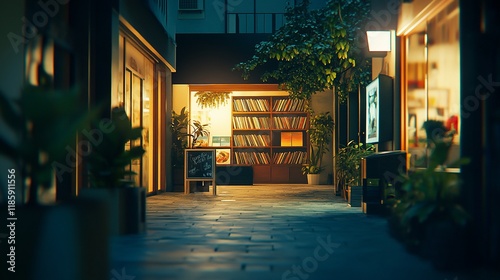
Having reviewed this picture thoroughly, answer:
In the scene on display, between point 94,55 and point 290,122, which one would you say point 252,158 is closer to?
point 290,122

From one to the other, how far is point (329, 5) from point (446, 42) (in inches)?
183

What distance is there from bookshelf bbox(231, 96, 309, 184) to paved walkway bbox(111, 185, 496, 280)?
30.5 ft

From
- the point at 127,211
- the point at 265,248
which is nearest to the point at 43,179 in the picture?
the point at 265,248

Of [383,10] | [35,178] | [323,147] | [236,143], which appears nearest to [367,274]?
[35,178]

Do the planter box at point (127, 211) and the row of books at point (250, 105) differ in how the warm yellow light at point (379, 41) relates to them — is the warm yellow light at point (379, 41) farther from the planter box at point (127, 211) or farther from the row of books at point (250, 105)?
the row of books at point (250, 105)

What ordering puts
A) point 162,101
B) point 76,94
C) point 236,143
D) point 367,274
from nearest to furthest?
point 76,94, point 367,274, point 162,101, point 236,143

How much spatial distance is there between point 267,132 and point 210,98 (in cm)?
222

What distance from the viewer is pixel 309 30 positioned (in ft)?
36.2

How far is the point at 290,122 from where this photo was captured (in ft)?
60.0

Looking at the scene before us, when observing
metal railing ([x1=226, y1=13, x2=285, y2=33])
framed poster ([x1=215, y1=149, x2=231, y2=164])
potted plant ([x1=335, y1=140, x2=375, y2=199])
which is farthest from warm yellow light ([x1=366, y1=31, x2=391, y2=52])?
framed poster ([x1=215, y1=149, x2=231, y2=164])

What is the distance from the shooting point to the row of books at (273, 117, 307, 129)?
18219 millimetres

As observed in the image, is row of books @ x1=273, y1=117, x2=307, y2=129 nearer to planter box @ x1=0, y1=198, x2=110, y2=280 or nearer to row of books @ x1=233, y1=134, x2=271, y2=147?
row of books @ x1=233, y1=134, x2=271, y2=147

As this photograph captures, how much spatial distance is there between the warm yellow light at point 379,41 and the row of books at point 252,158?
978cm

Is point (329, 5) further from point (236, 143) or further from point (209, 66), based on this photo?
point (236, 143)
